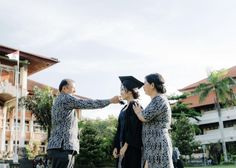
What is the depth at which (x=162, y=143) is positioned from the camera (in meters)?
4.33

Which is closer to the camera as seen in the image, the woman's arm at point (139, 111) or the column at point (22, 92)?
the woman's arm at point (139, 111)

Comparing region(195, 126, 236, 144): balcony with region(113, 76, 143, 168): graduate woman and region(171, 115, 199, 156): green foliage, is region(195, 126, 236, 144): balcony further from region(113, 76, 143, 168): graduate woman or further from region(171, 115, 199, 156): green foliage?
region(113, 76, 143, 168): graduate woman

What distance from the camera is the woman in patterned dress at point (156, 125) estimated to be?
432 centimetres

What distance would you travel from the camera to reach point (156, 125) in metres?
4.43

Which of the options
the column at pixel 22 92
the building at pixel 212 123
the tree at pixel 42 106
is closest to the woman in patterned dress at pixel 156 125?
the tree at pixel 42 106

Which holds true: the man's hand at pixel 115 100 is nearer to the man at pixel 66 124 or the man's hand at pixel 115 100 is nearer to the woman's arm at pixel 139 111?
the man at pixel 66 124

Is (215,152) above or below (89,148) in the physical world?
below

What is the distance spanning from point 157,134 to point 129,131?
1.85ft

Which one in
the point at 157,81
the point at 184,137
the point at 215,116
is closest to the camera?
the point at 157,81

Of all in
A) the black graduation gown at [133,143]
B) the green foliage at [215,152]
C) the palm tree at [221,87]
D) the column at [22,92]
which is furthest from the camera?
the green foliage at [215,152]

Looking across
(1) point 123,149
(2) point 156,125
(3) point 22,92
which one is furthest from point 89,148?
(2) point 156,125

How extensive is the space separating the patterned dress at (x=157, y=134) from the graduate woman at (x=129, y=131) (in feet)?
1.07

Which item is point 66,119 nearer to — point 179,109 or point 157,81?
point 157,81

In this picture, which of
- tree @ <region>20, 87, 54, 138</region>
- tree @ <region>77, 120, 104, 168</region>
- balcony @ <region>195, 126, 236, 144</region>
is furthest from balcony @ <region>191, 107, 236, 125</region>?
tree @ <region>20, 87, 54, 138</region>
